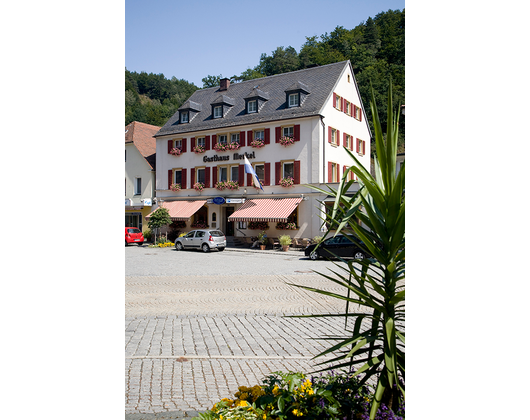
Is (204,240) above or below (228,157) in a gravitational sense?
below

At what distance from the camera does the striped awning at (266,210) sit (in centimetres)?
2775

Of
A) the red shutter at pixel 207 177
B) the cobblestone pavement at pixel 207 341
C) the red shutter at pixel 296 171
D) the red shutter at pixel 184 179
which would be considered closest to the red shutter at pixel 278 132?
the red shutter at pixel 296 171

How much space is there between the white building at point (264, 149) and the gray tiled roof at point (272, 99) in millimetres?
92

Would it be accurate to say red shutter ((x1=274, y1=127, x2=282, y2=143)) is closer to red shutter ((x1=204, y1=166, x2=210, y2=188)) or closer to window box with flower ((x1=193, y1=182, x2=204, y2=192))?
red shutter ((x1=204, y1=166, x2=210, y2=188))

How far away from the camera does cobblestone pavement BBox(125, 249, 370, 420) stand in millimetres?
4449

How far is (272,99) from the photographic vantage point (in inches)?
1297

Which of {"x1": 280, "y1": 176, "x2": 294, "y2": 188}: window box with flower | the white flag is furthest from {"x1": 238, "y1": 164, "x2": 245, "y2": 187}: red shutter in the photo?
{"x1": 280, "y1": 176, "x2": 294, "y2": 188}: window box with flower

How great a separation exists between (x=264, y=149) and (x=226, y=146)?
3.42m

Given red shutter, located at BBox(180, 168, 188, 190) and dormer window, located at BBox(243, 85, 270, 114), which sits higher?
dormer window, located at BBox(243, 85, 270, 114)

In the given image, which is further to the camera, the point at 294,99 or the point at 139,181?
the point at 139,181

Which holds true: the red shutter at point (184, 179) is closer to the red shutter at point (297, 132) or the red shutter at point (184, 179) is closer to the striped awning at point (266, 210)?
the striped awning at point (266, 210)

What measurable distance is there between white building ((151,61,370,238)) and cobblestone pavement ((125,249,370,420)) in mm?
16548

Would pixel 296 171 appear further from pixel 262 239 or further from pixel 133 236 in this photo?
pixel 133 236

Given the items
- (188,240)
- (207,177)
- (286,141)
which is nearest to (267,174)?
(286,141)
